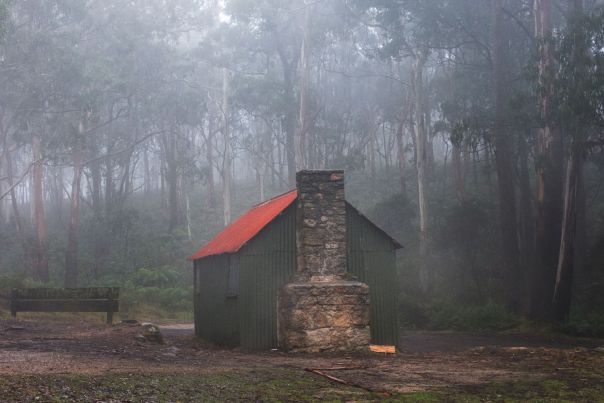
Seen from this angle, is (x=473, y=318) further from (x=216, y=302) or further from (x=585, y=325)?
(x=216, y=302)

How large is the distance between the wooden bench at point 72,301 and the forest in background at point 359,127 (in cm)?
716

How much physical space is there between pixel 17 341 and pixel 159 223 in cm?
2810

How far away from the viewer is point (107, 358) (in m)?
9.88

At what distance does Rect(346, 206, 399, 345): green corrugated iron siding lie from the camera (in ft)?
46.5

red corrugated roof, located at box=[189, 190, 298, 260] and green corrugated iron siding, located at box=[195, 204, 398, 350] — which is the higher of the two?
red corrugated roof, located at box=[189, 190, 298, 260]

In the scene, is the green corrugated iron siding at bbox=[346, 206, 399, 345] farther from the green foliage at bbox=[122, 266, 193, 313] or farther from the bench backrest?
the green foliage at bbox=[122, 266, 193, 313]

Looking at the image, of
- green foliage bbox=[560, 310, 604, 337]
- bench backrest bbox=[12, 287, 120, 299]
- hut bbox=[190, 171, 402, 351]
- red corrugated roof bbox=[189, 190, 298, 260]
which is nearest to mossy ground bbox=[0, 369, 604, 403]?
hut bbox=[190, 171, 402, 351]

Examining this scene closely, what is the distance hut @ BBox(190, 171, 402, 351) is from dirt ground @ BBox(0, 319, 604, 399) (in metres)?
0.81

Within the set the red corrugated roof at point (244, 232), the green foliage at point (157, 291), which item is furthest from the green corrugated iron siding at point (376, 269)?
the green foliage at point (157, 291)

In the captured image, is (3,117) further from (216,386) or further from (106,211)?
(216,386)

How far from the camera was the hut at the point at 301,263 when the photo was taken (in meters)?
13.1

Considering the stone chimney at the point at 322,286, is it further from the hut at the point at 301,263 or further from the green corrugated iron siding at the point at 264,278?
the green corrugated iron siding at the point at 264,278

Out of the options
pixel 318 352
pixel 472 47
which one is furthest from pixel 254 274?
pixel 472 47

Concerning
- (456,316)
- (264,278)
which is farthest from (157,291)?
(264,278)
